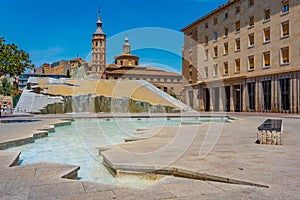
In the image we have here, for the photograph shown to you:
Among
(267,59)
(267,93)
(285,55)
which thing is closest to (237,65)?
(267,59)

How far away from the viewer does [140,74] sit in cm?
9469

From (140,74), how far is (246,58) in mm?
62368

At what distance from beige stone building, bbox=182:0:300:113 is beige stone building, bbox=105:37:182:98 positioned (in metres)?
46.3

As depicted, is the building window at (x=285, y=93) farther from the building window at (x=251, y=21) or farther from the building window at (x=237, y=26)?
the building window at (x=237, y=26)

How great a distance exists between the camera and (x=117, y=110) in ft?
109

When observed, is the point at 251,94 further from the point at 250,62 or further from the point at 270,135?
the point at 270,135

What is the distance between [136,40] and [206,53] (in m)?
A: 32.9

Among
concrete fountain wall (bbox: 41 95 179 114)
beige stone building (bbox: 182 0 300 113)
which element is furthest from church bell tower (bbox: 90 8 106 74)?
concrete fountain wall (bbox: 41 95 179 114)

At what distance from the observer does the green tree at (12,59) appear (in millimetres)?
17584

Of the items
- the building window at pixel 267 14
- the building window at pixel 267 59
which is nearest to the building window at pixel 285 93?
the building window at pixel 267 59

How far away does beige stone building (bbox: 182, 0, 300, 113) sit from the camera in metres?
28.3

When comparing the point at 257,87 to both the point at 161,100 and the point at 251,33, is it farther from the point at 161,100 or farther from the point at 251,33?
the point at 161,100

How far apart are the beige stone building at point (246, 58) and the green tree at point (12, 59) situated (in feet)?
78.3

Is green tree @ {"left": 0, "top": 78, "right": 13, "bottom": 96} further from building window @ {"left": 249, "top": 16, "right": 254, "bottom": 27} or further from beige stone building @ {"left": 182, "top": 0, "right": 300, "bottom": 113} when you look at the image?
building window @ {"left": 249, "top": 16, "right": 254, "bottom": 27}
